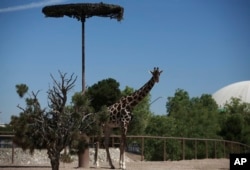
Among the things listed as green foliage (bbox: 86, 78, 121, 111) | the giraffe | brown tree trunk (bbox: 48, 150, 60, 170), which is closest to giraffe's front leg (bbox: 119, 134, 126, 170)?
the giraffe

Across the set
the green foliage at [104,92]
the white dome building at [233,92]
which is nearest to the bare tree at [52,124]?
the green foliage at [104,92]

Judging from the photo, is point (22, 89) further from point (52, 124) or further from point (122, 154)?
point (122, 154)

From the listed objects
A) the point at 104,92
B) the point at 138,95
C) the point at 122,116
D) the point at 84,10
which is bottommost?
the point at 122,116

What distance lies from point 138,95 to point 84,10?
10.0ft

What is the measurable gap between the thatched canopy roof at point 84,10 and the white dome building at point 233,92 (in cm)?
7955

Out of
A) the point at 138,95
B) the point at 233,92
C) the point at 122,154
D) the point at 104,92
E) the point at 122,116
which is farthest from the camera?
the point at 233,92

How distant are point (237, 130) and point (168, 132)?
336 inches

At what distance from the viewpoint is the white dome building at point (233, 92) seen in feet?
317

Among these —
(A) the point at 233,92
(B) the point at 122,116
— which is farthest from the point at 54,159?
(A) the point at 233,92

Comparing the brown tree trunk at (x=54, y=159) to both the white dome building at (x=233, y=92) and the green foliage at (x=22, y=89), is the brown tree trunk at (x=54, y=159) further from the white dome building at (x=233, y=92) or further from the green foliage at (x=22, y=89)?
the white dome building at (x=233, y=92)

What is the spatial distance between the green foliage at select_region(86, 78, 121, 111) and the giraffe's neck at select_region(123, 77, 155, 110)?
28.9 feet

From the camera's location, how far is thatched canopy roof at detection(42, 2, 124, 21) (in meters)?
16.7

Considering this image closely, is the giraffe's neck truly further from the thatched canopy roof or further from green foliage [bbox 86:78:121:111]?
green foliage [bbox 86:78:121:111]

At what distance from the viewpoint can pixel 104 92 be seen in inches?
1031
